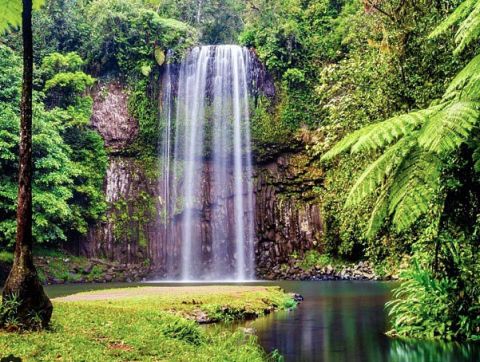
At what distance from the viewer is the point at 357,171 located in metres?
11.2

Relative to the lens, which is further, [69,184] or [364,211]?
[69,184]

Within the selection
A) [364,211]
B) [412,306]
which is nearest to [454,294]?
[412,306]

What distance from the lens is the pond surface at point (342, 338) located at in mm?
7973

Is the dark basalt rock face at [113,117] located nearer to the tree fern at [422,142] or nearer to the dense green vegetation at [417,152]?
the dense green vegetation at [417,152]

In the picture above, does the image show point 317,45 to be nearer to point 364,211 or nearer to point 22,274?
point 364,211

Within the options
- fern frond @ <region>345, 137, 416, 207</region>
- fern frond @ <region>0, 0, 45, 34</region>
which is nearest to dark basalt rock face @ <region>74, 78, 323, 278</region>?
fern frond @ <region>0, 0, 45, 34</region>

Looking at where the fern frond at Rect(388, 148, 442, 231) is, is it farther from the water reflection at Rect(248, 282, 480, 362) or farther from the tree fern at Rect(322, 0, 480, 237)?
the water reflection at Rect(248, 282, 480, 362)

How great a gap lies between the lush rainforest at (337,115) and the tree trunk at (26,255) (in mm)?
2146

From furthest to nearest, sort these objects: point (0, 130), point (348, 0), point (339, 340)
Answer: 1. point (348, 0)
2. point (0, 130)
3. point (339, 340)

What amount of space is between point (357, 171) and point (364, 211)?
0.85m

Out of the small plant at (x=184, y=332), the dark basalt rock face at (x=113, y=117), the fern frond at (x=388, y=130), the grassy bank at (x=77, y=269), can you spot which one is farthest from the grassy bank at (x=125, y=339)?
the dark basalt rock face at (x=113, y=117)

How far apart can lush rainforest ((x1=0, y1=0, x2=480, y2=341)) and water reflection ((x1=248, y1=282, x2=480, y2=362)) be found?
22.6 inches

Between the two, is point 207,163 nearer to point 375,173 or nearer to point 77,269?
point 77,269

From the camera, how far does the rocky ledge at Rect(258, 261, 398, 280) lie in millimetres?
26562
